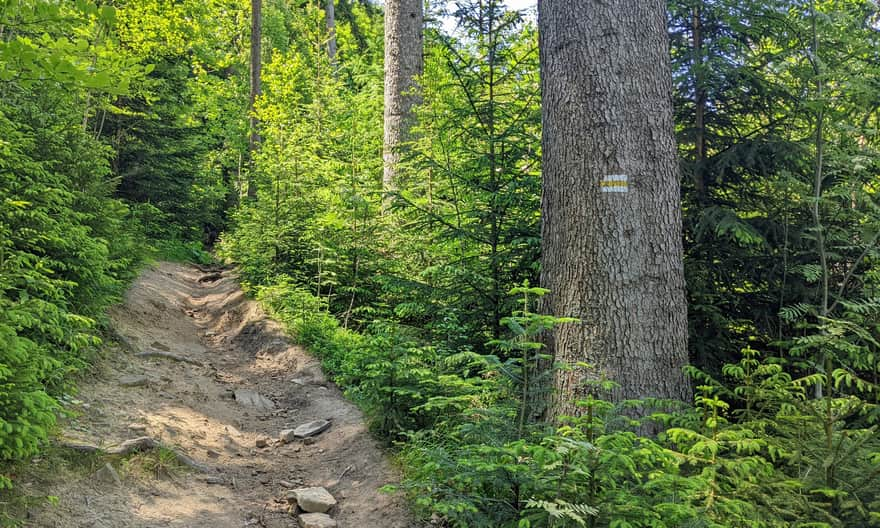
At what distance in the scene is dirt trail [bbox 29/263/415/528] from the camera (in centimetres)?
396

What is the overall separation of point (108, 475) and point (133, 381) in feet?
7.15

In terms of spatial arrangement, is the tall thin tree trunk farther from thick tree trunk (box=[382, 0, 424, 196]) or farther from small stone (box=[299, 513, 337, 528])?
thick tree trunk (box=[382, 0, 424, 196])

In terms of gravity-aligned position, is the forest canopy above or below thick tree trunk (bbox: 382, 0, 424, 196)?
below

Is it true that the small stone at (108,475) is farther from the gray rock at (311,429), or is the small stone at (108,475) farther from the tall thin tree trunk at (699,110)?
the tall thin tree trunk at (699,110)

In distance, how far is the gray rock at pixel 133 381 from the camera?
6.01 m

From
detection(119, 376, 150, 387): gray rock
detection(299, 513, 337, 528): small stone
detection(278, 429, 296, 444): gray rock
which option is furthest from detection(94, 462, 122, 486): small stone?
detection(119, 376, 150, 387): gray rock

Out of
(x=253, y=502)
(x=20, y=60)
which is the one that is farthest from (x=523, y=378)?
(x=20, y=60)

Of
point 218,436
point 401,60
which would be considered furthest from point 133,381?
point 401,60

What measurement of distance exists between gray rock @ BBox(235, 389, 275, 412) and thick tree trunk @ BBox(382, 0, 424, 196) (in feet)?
14.8

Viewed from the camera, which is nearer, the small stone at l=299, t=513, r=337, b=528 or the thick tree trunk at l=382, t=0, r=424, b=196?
the small stone at l=299, t=513, r=337, b=528

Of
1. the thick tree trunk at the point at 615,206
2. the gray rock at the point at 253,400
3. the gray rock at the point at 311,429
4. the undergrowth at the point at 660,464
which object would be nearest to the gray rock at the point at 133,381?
the gray rock at the point at 253,400

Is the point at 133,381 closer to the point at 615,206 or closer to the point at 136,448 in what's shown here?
the point at 136,448

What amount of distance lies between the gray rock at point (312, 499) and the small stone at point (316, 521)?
0.25 feet

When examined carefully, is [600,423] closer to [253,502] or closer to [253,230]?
[253,502]
